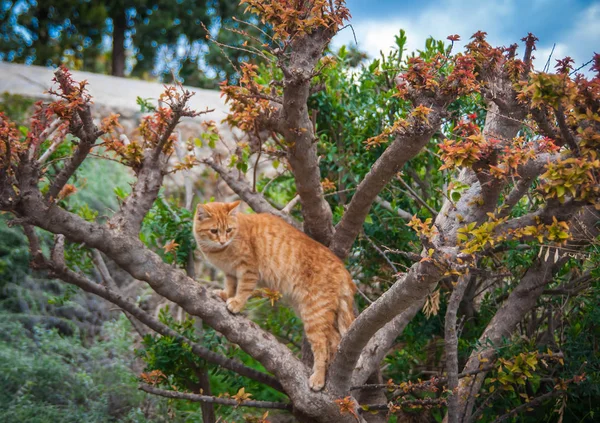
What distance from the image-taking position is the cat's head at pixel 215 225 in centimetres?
405

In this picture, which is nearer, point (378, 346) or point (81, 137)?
point (81, 137)

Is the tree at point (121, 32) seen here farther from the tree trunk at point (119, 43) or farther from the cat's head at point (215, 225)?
the cat's head at point (215, 225)

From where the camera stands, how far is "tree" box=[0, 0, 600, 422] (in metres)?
2.26

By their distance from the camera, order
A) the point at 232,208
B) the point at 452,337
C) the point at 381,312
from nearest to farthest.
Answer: the point at 381,312, the point at 452,337, the point at 232,208

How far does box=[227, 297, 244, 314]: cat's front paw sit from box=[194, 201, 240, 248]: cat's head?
45cm

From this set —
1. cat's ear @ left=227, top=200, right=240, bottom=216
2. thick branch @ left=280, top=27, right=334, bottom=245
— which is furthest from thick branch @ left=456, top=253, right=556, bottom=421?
cat's ear @ left=227, top=200, right=240, bottom=216

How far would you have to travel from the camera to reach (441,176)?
4.50 meters

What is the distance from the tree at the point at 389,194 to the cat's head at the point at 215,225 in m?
0.28

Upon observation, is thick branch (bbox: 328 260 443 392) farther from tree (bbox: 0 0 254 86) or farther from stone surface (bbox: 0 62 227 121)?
tree (bbox: 0 0 254 86)

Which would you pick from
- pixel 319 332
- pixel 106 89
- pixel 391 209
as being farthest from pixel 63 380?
pixel 106 89

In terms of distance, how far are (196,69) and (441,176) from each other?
8.42 meters

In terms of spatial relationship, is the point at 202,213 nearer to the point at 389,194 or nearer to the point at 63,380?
the point at 389,194

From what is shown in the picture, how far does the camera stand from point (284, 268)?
3.88 meters

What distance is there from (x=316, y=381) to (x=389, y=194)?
1.69 m
